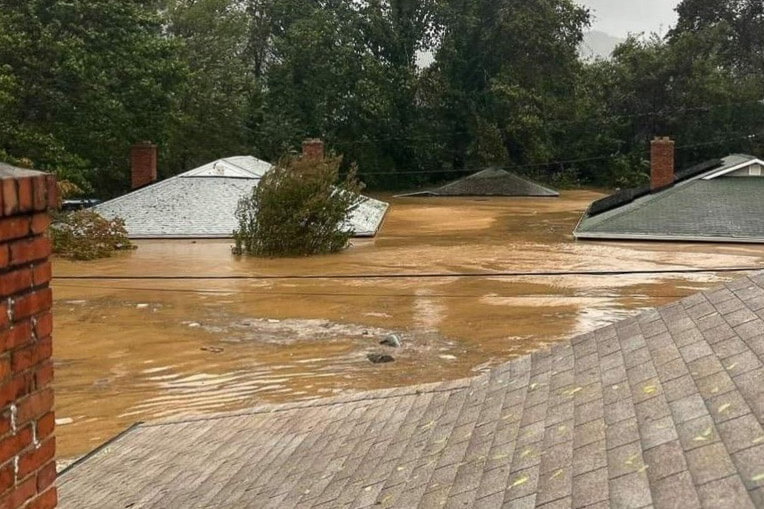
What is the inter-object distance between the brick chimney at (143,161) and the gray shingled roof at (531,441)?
33483mm

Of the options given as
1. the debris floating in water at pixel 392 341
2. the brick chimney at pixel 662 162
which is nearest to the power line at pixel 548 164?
the brick chimney at pixel 662 162

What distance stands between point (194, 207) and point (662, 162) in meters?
19.3

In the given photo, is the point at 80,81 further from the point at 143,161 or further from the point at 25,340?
the point at 25,340

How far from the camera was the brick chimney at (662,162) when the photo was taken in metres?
35.4

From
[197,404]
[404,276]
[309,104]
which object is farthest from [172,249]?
[309,104]

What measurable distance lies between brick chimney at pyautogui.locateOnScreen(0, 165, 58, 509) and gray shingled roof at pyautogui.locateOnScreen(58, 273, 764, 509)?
1.65 metres

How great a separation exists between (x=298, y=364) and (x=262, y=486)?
9679 millimetres

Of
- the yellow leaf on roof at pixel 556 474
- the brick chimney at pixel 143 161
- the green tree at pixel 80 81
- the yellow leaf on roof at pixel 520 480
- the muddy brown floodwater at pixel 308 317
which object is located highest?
the green tree at pixel 80 81

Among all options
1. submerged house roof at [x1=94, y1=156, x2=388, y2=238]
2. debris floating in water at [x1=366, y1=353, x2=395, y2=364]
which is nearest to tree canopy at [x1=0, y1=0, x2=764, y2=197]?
submerged house roof at [x1=94, y1=156, x2=388, y2=238]

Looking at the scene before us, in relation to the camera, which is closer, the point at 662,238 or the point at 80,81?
the point at 662,238

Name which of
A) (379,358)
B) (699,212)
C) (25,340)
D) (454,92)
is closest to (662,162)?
(699,212)

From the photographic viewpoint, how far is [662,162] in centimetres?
3575

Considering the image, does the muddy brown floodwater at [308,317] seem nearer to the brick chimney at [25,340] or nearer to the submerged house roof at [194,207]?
the submerged house roof at [194,207]

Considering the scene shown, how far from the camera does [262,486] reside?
197 inches
